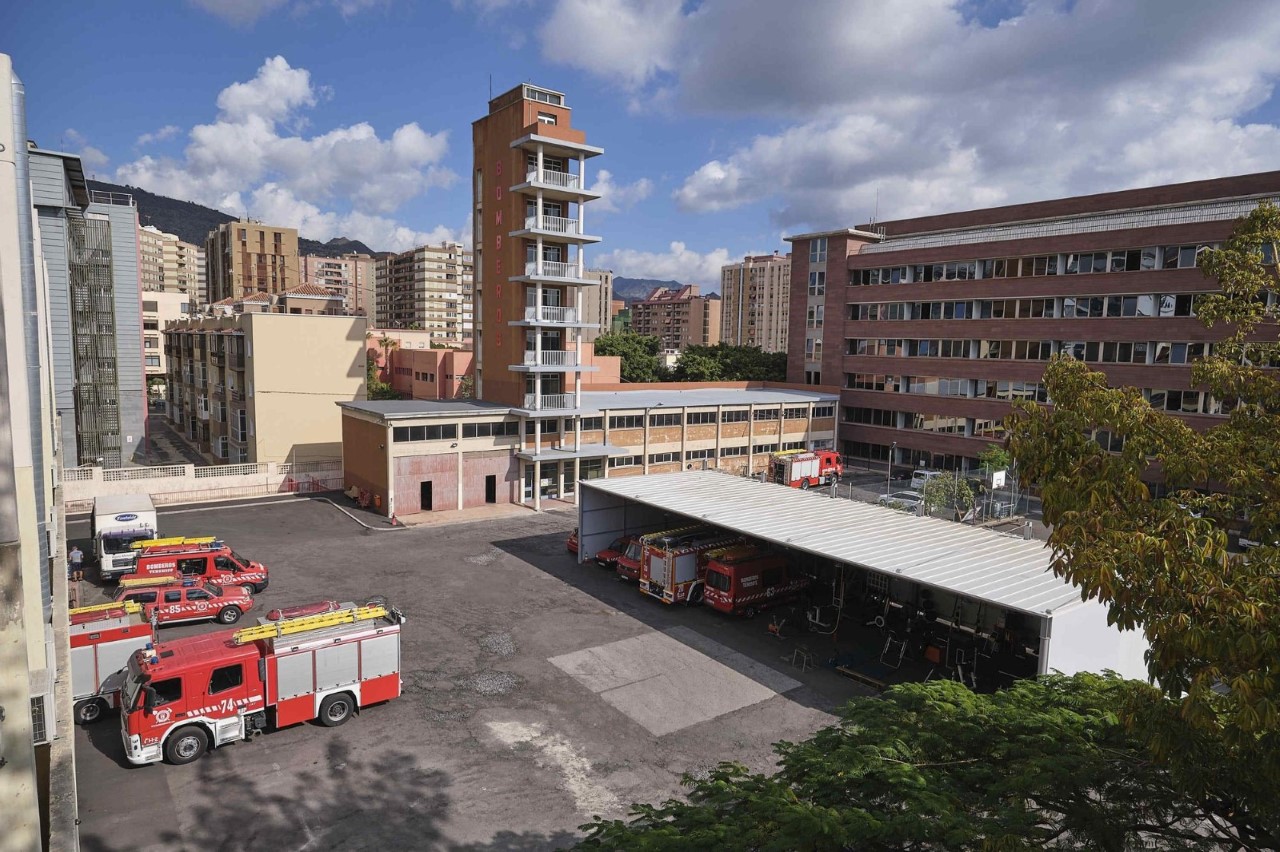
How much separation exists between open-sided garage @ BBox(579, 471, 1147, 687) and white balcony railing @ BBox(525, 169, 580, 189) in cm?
1787

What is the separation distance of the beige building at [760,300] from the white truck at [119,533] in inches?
6426

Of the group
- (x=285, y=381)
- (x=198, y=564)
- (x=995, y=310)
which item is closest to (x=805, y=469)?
(x=995, y=310)

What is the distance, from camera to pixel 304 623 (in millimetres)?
17109

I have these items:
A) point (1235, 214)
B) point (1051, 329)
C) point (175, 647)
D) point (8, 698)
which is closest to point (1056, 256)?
point (1051, 329)

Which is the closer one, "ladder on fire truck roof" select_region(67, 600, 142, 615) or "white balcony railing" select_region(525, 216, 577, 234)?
"ladder on fire truck roof" select_region(67, 600, 142, 615)

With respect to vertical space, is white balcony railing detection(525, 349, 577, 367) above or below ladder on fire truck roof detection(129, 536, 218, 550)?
above

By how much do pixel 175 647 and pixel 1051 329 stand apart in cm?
4661

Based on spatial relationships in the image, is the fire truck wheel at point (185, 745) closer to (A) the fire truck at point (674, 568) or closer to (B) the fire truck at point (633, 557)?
(A) the fire truck at point (674, 568)

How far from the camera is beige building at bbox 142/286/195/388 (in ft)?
275

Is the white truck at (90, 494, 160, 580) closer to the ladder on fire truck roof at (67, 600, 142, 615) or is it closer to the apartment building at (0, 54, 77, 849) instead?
the ladder on fire truck roof at (67, 600, 142, 615)

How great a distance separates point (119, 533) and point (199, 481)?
12750 millimetres

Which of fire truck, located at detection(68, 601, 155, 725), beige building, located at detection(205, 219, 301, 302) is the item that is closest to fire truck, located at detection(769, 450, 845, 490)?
fire truck, located at detection(68, 601, 155, 725)

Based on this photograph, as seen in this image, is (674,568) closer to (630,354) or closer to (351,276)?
(630,354)

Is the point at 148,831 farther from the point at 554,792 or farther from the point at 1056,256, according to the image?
the point at 1056,256
